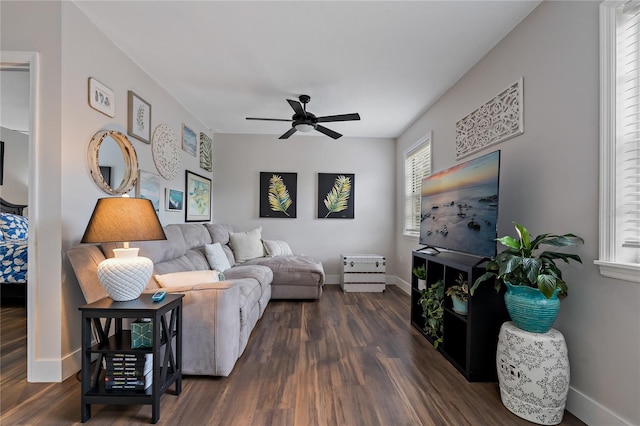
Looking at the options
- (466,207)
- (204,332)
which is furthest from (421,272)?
(204,332)

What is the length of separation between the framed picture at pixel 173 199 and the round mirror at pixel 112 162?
2.38 feet

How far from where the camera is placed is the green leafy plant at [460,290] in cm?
218

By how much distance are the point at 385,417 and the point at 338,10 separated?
2.65m

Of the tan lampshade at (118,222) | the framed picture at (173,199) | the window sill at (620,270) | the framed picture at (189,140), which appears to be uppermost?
the framed picture at (189,140)

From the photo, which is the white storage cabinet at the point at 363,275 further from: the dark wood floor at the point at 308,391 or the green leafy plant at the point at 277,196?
the dark wood floor at the point at 308,391

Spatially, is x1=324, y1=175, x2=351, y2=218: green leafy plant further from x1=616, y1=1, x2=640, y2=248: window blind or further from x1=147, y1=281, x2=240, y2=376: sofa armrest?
x1=616, y1=1, x2=640, y2=248: window blind

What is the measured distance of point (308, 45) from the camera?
2.45m

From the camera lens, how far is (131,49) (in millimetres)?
2543

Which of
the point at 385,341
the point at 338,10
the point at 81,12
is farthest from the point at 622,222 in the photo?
the point at 81,12

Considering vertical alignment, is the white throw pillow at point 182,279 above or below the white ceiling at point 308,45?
below

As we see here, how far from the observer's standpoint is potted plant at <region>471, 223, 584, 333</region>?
1.54 metres

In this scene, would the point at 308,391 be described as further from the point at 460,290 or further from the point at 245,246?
the point at 245,246

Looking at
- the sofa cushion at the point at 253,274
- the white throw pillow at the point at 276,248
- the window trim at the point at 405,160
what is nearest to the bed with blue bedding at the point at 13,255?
the sofa cushion at the point at 253,274

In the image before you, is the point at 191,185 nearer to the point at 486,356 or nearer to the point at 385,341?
the point at 385,341
